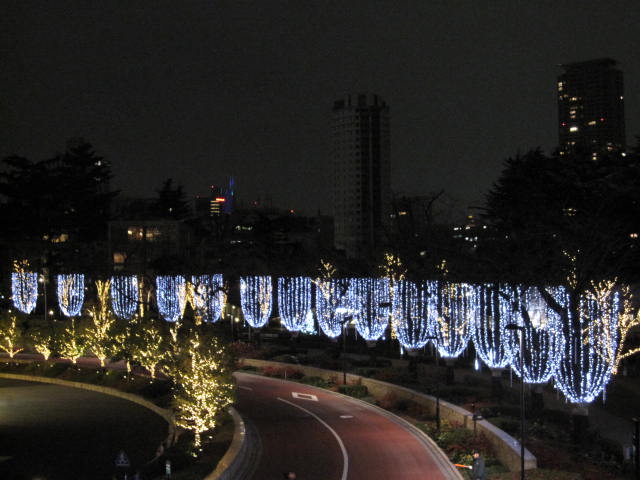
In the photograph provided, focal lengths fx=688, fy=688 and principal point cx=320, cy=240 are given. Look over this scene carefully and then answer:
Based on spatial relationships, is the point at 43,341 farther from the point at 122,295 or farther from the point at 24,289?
the point at 24,289

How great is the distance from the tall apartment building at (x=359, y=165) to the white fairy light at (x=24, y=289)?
9660 centimetres

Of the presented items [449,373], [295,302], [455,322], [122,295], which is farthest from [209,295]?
[455,322]

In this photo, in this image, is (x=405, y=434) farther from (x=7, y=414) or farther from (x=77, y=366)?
(x=77, y=366)

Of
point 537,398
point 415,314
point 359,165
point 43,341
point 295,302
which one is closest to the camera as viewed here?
point 537,398

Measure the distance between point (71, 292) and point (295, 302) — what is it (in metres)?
24.6

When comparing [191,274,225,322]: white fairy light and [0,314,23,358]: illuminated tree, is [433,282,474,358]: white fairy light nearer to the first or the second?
[191,274,225,322]: white fairy light

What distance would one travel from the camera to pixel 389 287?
4631 cm

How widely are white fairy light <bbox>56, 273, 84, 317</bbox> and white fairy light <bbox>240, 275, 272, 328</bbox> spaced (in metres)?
18.7

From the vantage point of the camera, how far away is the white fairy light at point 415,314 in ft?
134

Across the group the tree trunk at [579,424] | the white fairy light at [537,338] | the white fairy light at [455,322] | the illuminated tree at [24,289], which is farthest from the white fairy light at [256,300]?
the tree trunk at [579,424]

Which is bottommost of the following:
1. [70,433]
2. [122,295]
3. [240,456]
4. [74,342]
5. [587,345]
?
[70,433]

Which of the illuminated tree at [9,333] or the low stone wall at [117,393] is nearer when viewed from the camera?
the low stone wall at [117,393]

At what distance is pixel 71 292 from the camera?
217ft

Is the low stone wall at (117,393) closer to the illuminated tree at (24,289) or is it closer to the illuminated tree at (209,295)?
the illuminated tree at (209,295)
